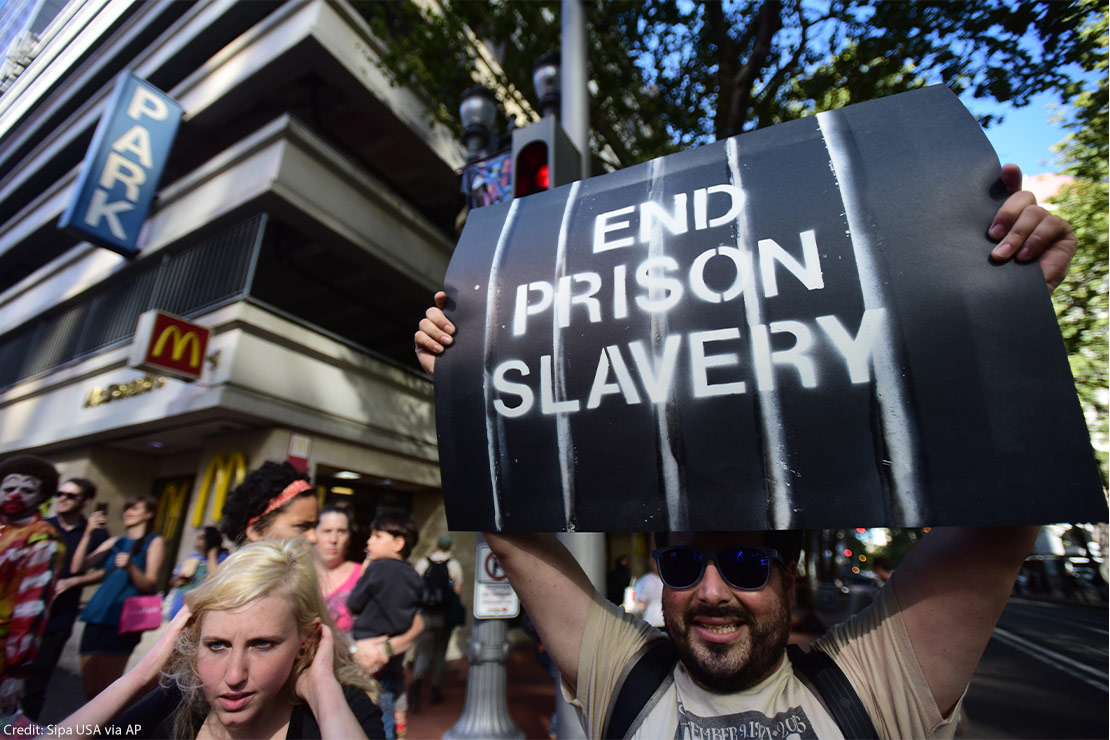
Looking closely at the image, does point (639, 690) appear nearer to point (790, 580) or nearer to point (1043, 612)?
point (790, 580)

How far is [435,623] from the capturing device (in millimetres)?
6641

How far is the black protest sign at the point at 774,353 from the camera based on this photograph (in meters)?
1.05

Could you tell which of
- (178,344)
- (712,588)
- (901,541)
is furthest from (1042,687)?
(901,541)

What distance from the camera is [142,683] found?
63.4 inches

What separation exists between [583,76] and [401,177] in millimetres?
8824

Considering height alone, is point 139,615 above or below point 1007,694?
above

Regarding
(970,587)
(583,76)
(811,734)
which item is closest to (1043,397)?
(970,587)

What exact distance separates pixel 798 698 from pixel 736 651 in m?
0.18

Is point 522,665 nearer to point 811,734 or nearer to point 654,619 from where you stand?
point 654,619

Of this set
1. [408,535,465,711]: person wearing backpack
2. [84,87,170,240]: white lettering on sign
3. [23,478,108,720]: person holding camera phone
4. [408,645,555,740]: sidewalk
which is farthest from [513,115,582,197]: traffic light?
[84,87,170,240]: white lettering on sign

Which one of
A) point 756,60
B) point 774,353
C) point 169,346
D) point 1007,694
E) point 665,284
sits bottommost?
point 1007,694

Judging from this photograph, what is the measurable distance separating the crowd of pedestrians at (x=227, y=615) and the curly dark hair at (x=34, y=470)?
12mm

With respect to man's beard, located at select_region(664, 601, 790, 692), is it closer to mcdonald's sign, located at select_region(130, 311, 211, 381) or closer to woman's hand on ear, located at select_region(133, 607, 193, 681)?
woman's hand on ear, located at select_region(133, 607, 193, 681)

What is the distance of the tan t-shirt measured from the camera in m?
1.19
